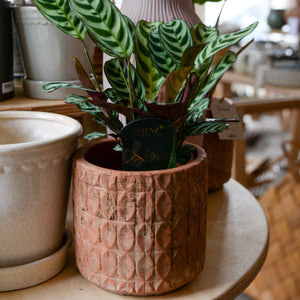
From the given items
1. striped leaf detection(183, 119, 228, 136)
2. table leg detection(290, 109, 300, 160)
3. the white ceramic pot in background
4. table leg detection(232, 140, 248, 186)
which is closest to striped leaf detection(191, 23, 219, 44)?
striped leaf detection(183, 119, 228, 136)

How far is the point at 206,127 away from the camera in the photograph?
57 cm

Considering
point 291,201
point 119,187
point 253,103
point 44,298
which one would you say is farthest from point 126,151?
point 253,103

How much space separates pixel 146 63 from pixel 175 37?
0.08 metres

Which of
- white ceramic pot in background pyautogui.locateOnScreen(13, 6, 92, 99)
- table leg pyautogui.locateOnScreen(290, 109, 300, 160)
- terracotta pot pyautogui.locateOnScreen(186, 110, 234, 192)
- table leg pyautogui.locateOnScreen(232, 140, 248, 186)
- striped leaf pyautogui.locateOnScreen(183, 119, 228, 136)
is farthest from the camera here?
table leg pyautogui.locateOnScreen(290, 109, 300, 160)

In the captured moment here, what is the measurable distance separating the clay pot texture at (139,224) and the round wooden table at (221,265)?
3cm

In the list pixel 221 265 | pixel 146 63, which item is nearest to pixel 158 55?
Answer: pixel 146 63

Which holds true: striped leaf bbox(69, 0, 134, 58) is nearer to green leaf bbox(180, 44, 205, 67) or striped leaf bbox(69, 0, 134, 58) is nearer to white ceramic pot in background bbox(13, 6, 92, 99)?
green leaf bbox(180, 44, 205, 67)

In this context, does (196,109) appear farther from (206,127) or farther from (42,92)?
(42,92)

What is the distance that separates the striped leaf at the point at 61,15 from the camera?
0.52 meters

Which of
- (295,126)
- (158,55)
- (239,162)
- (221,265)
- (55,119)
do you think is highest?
(158,55)

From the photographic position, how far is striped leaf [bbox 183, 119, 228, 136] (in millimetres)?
564

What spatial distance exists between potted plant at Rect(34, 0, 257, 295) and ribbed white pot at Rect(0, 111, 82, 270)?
33 mm

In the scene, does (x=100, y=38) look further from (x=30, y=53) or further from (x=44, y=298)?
(x=44, y=298)

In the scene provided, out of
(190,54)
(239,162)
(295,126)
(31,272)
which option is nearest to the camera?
(190,54)
